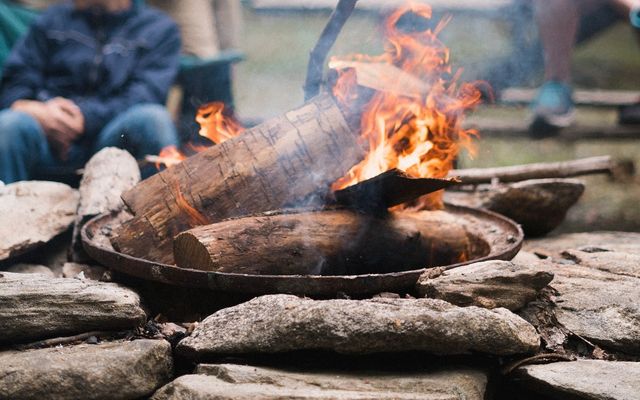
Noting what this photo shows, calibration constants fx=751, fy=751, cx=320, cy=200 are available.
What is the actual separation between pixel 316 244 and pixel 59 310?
0.89 metres

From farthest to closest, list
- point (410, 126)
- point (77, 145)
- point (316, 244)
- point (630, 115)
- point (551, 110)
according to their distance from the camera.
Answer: point (630, 115)
point (551, 110)
point (77, 145)
point (410, 126)
point (316, 244)

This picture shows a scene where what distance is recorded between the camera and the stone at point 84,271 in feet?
9.75

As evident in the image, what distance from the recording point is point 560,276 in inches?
111

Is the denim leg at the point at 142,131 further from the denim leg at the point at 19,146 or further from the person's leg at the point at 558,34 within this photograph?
the person's leg at the point at 558,34

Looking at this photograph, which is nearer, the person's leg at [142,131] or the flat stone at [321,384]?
the flat stone at [321,384]

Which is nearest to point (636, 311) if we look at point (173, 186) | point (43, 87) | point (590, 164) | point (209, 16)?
point (173, 186)

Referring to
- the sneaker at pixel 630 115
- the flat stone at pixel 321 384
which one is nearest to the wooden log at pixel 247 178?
the flat stone at pixel 321 384

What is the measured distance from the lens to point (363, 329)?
209cm

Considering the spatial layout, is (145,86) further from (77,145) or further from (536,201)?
(536,201)

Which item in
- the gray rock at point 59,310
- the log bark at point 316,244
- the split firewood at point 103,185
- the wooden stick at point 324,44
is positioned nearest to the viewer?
the gray rock at point 59,310

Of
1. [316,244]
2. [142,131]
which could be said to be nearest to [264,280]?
[316,244]

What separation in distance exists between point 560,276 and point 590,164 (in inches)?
71.4

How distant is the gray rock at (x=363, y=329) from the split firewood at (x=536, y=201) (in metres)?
1.60

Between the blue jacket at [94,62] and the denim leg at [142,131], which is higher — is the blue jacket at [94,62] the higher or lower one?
the higher one
